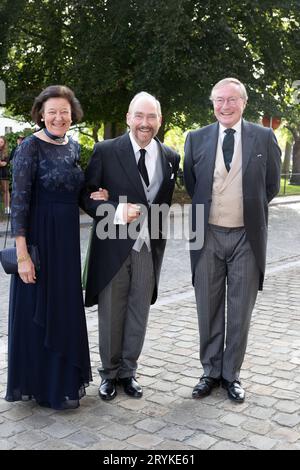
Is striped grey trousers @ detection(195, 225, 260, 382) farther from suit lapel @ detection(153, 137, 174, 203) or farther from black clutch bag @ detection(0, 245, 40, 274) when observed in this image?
black clutch bag @ detection(0, 245, 40, 274)

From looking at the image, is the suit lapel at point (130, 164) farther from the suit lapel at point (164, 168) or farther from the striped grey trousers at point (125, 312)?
the striped grey trousers at point (125, 312)

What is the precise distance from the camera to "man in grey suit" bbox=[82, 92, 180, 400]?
3.80m

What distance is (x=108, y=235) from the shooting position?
3873mm

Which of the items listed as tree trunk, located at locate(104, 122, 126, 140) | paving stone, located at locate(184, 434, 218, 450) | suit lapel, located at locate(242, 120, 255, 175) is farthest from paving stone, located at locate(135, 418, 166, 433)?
tree trunk, located at locate(104, 122, 126, 140)

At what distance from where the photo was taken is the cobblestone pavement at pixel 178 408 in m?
3.37

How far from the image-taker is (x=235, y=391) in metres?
4.00

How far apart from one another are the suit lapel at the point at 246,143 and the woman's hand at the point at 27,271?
4.96 feet

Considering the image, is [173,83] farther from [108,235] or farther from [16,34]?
[108,235]

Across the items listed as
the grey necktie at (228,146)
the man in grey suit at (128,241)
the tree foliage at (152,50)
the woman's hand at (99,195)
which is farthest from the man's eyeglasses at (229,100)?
the tree foliage at (152,50)

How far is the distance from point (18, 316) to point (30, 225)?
59 centimetres

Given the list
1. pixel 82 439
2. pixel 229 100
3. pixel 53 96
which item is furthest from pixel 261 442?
pixel 53 96

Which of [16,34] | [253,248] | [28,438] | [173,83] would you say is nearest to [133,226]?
[253,248]

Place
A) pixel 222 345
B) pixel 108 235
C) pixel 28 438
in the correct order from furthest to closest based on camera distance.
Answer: pixel 222 345, pixel 108 235, pixel 28 438

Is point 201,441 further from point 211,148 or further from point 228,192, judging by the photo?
point 211,148
